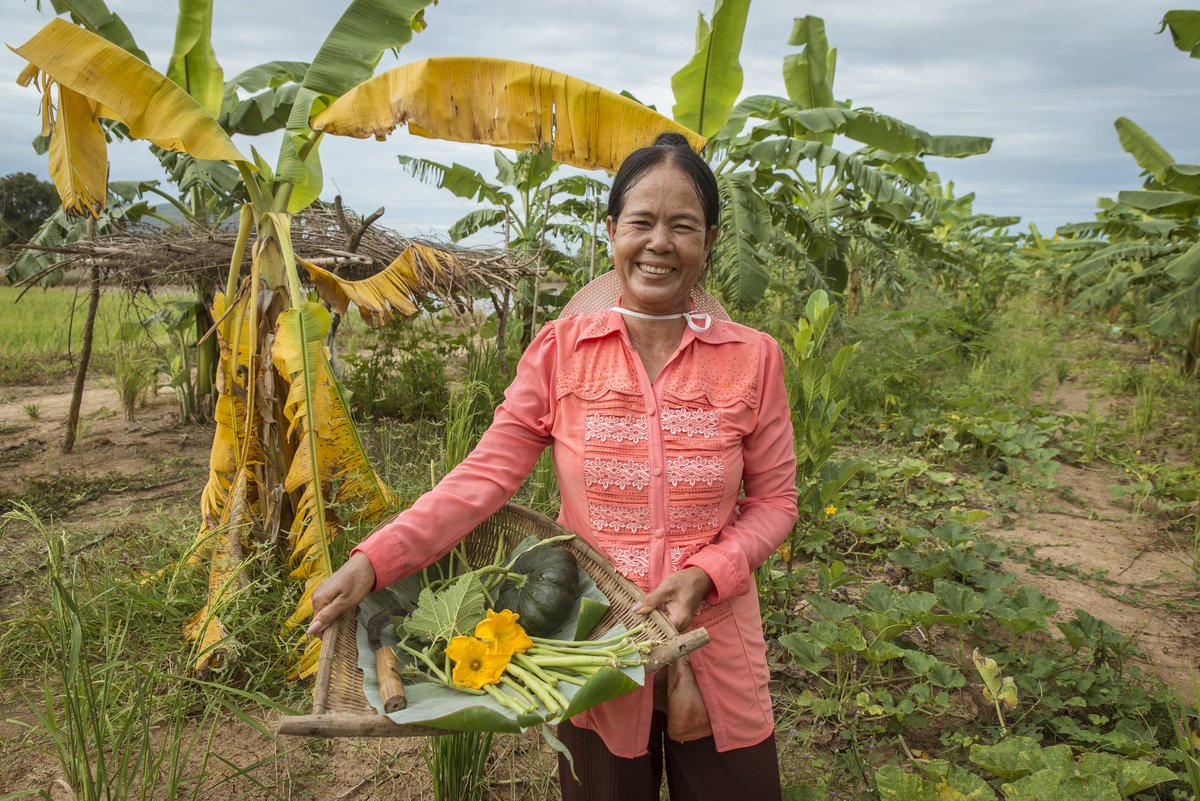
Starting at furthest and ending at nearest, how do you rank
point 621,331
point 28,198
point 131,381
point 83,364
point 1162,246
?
1. point 28,198
2. point 1162,246
3. point 131,381
4. point 83,364
5. point 621,331

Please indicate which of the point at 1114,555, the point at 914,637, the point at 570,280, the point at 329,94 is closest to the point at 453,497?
the point at 914,637

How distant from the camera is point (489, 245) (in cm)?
570

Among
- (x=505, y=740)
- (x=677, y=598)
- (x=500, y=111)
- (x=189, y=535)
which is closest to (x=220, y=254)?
(x=189, y=535)

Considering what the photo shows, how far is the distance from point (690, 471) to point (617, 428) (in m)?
0.17

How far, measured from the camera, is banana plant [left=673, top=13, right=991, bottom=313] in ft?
18.2

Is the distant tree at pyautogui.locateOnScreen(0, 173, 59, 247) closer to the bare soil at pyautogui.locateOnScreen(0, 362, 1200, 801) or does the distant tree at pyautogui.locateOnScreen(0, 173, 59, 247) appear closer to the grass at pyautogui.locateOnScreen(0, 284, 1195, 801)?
the bare soil at pyautogui.locateOnScreen(0, 362, 1200, 801)

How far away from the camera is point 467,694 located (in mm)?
1313

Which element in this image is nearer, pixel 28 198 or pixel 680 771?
pixel 680 771

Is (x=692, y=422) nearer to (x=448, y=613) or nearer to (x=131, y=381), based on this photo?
(x=448, y=613)

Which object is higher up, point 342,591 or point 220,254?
point 220,254

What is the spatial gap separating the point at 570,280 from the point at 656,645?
244 inches

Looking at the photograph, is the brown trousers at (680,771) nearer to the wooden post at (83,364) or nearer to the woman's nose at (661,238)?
the woman's nose at (661,238)

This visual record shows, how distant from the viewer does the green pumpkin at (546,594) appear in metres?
1.49

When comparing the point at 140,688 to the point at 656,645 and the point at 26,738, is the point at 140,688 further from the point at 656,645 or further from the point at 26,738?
the point at 26,738
